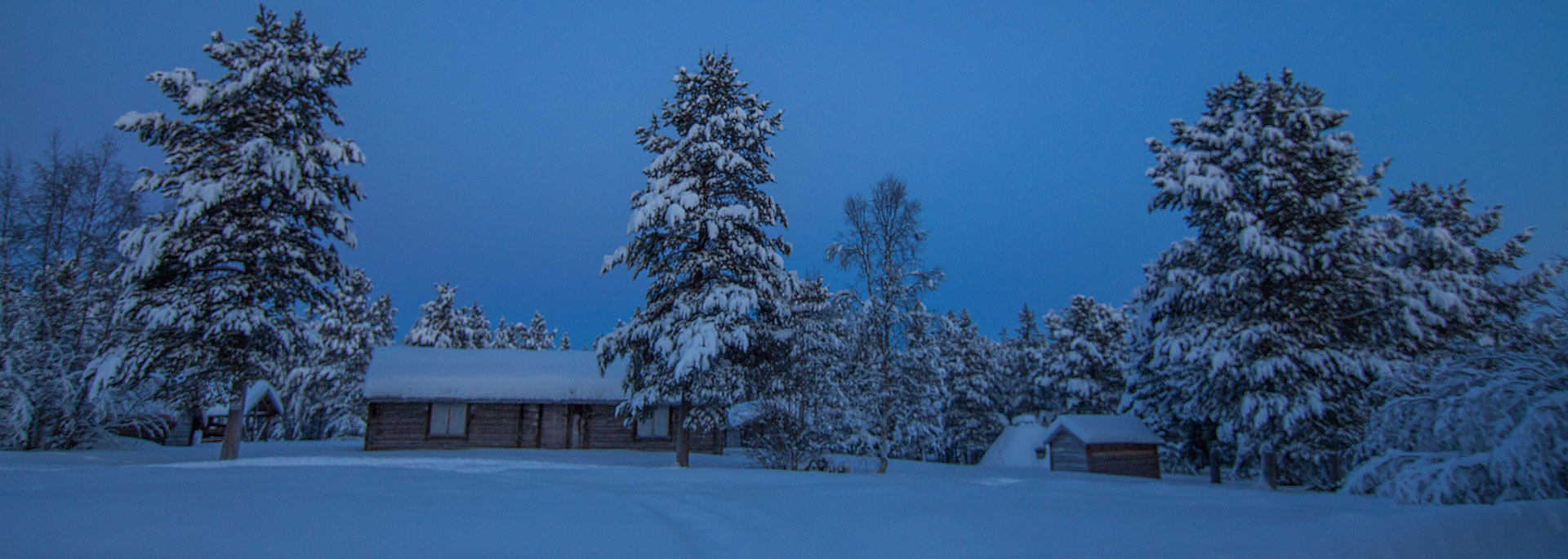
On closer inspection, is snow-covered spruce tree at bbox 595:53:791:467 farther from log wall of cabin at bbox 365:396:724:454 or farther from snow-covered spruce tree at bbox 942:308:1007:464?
snow-covered spruce tree at bbox 942:308:1007:464

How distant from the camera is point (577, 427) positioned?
2834 cm

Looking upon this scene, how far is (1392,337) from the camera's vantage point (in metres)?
17.8

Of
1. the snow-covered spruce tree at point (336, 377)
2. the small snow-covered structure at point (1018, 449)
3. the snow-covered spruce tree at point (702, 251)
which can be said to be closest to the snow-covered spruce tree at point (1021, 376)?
the small snow-covered structure at point (1018, 449)

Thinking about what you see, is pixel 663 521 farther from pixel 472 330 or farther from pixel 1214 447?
pixel 472 330

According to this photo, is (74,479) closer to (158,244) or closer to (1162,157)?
(158,244)

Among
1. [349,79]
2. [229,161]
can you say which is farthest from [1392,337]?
[229,161]

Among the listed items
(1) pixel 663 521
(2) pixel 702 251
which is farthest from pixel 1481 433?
(2) pixel 702 251

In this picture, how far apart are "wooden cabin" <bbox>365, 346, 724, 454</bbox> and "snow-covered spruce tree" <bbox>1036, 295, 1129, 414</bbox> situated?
24.2 meters

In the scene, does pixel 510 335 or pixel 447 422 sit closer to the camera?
pixel 447 422

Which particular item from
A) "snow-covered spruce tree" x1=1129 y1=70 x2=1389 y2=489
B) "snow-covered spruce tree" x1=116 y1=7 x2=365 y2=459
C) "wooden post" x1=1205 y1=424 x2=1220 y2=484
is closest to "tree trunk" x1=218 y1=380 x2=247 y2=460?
"snow-covered spruce tree" x1=116 y1=7 x2=365 y2=459

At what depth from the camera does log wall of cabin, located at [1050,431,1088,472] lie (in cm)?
2959

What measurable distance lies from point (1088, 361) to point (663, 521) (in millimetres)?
42015

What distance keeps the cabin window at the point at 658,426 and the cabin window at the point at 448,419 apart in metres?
6.87

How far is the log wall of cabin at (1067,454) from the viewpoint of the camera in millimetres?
29594
